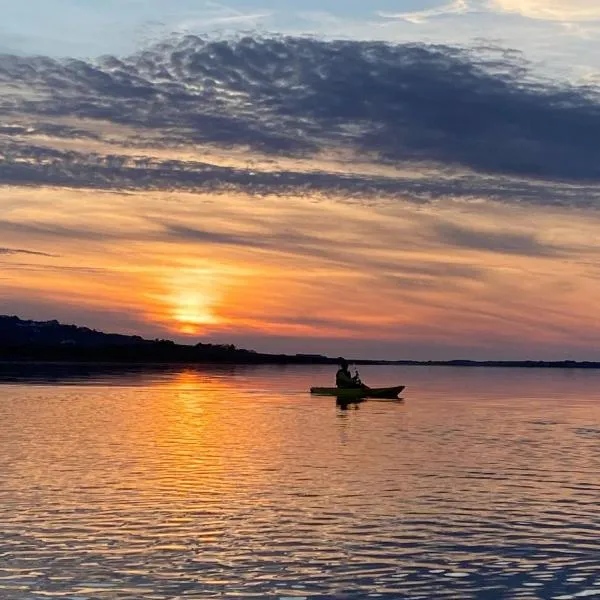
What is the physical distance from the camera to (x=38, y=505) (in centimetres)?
2684

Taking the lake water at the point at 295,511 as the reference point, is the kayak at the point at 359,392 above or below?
above

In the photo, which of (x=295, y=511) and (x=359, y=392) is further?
(x=359, y=392)

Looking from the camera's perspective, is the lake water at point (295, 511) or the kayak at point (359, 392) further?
the kayak at point (359, 392)

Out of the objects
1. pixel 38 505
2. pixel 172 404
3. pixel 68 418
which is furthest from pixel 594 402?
pixel 38 505

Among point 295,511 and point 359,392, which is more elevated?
point 359,392

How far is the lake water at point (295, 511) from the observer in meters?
19.3

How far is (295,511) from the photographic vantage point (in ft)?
87.7

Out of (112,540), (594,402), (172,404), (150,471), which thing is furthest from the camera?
(594,402)

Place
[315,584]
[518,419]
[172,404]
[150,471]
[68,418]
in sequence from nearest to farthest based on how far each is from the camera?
[315,584], [150,471], [68,418], [518,419], [172,404]

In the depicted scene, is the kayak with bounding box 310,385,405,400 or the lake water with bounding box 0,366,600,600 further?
the kayak with bounding box 310,385,405,400

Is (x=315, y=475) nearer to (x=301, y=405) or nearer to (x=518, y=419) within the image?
(x=518, y=419)

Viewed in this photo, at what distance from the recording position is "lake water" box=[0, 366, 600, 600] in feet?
63.3

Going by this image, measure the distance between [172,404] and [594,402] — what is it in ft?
127

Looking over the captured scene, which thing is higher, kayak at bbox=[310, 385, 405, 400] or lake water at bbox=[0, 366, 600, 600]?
kayak at bbox=[310, 385, 405, 400]
